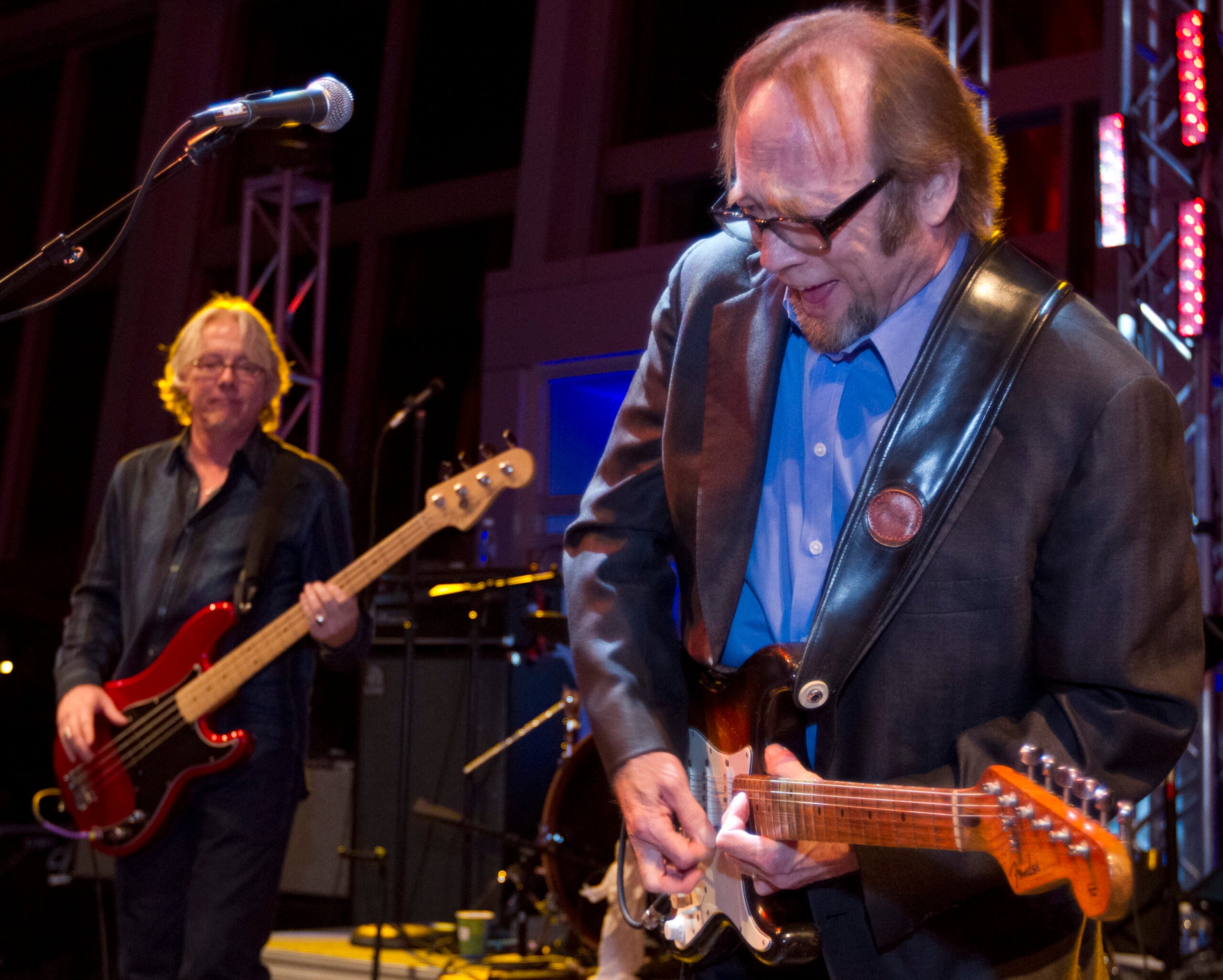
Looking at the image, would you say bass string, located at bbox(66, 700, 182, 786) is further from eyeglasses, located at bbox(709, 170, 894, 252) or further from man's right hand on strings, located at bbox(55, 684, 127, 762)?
eyeglasses, located at bbox(709, 170, 894, 252)

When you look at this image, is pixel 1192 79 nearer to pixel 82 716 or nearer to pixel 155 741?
pixel 155 741

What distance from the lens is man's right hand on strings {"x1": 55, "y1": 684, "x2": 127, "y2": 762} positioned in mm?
3104

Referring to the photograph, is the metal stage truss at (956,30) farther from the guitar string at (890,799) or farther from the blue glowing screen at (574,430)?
the guitar string at (890,799)

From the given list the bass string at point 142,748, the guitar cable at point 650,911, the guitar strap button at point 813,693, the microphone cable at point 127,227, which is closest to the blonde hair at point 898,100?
the guitar strap button at point 813,693

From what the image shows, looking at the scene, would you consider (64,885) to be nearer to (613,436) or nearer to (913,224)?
(613,436)

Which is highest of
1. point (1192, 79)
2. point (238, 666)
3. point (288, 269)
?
point (288, 269)

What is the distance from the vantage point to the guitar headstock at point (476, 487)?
378cm

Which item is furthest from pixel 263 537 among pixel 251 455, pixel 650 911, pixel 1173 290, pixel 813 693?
pixel 1173 290

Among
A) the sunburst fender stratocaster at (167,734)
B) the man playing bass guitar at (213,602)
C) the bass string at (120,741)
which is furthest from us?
the bass string at (120,741)

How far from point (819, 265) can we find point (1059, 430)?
0.35m

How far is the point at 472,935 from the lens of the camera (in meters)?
4.83

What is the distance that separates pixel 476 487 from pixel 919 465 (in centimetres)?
253

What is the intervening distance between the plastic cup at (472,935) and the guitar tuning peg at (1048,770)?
3947 mm

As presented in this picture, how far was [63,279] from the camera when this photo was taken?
404 inches
